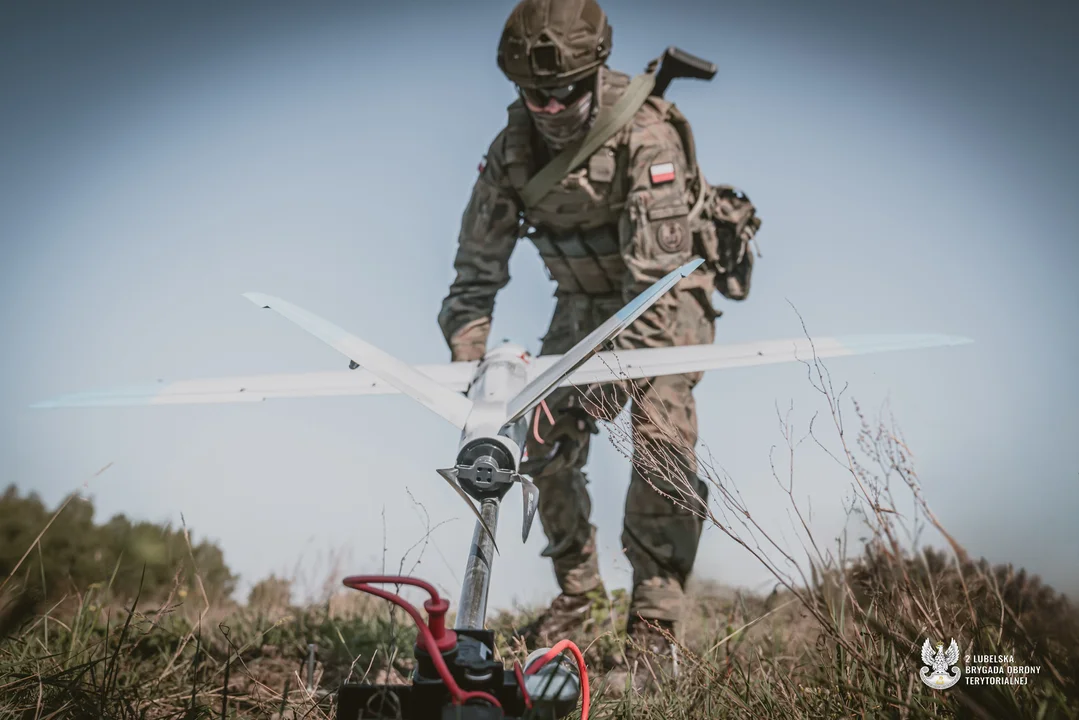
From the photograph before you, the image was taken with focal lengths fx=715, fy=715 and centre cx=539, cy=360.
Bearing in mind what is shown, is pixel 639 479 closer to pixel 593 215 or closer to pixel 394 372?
pixel 593 215

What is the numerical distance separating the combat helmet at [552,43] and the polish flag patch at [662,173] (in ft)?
2.15

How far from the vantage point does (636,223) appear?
4.00 metres

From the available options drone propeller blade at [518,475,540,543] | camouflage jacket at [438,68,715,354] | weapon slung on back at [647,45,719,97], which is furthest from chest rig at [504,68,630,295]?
drone propeller blade at [518,475,540,543]

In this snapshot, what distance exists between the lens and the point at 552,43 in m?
3.87

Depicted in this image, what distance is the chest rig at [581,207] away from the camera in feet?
13.8

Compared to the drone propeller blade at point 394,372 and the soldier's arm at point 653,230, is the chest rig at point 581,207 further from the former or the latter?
the drone propeller blade at point 394,372

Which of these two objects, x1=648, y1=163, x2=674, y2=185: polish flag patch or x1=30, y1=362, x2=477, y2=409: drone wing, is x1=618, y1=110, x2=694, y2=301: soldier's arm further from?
x1=30, y1=362, x2=477, y2=409: drone wing

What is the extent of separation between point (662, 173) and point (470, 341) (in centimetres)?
147

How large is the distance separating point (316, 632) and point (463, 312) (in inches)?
76.9

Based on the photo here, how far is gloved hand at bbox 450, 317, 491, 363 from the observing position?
13.7 feet

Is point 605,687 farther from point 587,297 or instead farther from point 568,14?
point 568,14

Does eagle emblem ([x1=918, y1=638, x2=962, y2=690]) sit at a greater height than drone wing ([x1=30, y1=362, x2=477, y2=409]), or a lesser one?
lesser

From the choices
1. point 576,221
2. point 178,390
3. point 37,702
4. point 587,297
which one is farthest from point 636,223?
point 37,702

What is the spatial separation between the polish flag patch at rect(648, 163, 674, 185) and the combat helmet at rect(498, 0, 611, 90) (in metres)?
0.65
